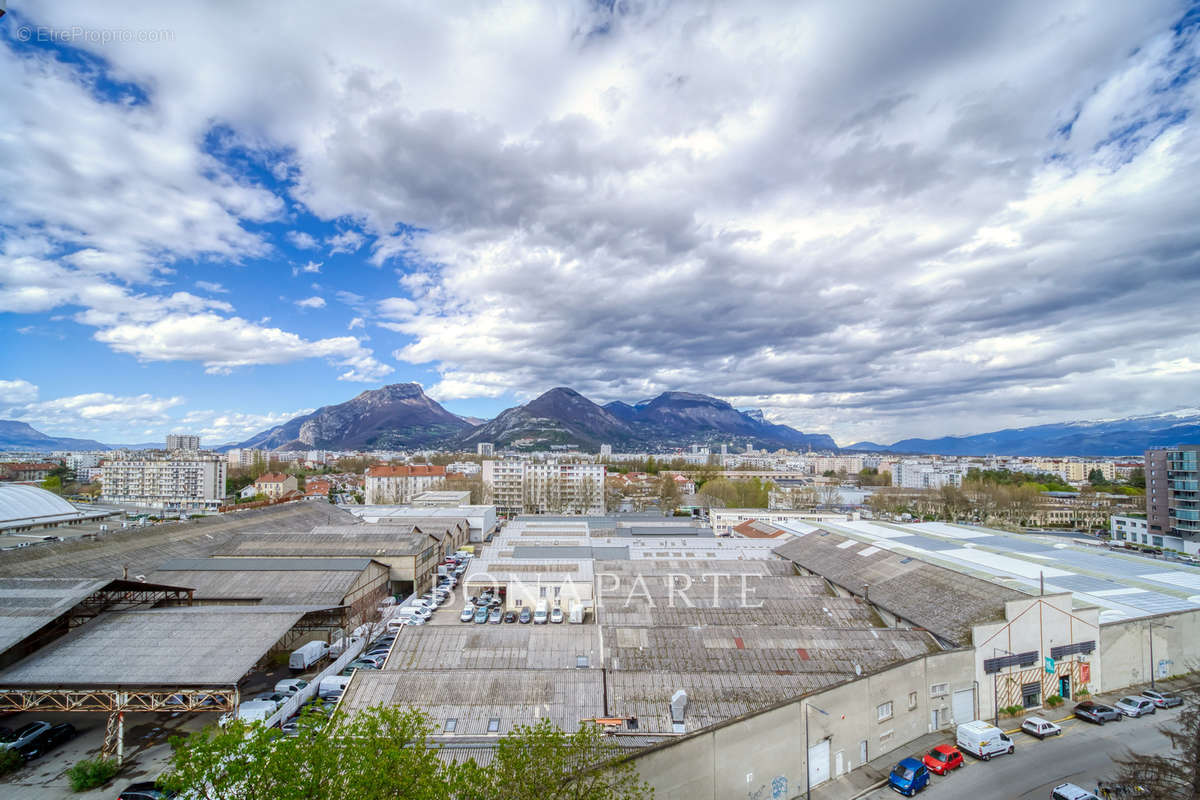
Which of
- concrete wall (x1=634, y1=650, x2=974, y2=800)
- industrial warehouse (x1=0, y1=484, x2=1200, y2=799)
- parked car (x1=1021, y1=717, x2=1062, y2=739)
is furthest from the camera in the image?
parked car (x1=1021, y1=717, x2=1062, y2=739)

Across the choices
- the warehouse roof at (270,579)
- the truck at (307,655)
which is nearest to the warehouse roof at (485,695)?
the truck at (307,655)

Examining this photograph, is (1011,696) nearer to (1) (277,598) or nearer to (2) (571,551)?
(2) (571,551)

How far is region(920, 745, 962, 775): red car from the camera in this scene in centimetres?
A: 1334

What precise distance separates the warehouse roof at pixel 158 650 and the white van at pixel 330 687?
8.11 ft

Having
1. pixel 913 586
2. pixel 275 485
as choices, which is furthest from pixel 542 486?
pixel 913 586

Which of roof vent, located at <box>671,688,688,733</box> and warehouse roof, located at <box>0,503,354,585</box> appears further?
warehouse roof, located at <box>0,503,354,585</box>

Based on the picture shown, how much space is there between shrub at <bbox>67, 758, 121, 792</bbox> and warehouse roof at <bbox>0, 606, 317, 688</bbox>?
1.77 m

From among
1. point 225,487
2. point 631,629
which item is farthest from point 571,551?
point 225,487

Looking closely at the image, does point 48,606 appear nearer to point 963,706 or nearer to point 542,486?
point 963,706

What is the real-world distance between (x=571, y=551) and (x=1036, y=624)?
21.7 metres

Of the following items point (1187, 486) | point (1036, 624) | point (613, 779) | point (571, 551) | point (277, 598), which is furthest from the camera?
point (1187, 486)

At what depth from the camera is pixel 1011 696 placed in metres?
16.2

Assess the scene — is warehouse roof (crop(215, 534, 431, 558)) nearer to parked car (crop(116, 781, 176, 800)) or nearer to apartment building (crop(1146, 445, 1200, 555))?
parked car (crop(116, 781, 176, 800))

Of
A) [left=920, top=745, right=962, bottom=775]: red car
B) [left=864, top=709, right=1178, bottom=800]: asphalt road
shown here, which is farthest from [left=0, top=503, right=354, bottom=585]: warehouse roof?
[left=864, top=709, right=1178, bottom=800]: asphalt road
